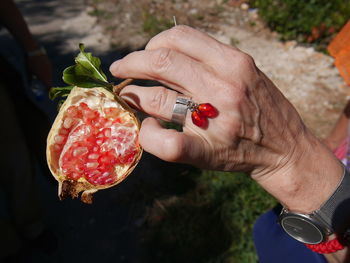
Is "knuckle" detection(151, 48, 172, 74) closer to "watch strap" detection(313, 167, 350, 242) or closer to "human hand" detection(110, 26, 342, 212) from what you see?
"human hand" detection(110, 26, 342, 212)

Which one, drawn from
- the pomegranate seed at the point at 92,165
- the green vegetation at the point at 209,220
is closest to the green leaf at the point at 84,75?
the pomegranate seed at the point at 92,165

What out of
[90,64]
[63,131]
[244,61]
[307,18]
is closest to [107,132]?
[63,131]

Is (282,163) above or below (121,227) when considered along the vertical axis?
above

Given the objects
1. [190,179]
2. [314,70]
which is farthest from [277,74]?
[190,179]

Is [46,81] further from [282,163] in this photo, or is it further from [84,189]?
[282,163]

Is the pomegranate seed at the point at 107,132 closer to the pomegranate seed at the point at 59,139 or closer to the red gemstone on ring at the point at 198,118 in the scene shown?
the pomegranate seed at the point at 59,139

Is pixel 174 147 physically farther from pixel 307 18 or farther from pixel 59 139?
pixel 307 18
